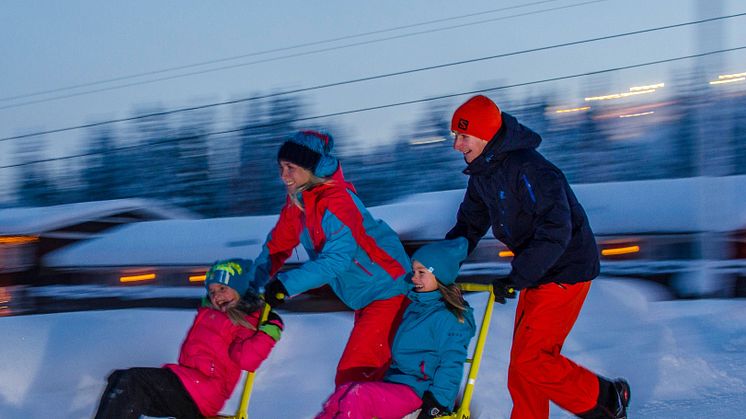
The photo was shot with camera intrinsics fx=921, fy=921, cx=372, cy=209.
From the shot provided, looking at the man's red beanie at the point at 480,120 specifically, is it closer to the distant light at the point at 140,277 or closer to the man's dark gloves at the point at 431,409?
the man's dark gloves at the point at 431,409

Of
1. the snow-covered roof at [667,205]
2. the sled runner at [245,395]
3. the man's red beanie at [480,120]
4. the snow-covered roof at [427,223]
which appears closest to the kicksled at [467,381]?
the sled runner at [245,395]

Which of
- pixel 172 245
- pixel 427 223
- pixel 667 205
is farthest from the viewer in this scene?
pixel 172 245

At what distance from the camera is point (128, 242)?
9.41m

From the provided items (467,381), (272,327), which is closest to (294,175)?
(272,327)

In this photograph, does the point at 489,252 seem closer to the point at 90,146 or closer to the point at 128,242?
the point at 128,242

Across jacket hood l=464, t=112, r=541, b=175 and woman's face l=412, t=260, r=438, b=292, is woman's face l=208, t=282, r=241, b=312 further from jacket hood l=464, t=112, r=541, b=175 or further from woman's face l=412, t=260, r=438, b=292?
jacket hood l=464, t=112, r=541, b=175

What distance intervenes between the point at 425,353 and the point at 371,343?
0.98ft

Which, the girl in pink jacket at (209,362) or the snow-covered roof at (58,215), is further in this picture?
the snow-covered roof at (58,215)

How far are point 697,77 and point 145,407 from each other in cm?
691

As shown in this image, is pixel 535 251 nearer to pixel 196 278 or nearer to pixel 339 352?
pixel 339 352

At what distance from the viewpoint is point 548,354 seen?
4.01m

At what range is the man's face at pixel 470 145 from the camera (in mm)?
3980

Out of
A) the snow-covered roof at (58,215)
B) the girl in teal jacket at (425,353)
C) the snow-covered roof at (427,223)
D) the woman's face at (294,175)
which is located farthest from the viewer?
the snow-covered roof at (58,215)

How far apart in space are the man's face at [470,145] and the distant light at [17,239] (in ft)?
20.7
